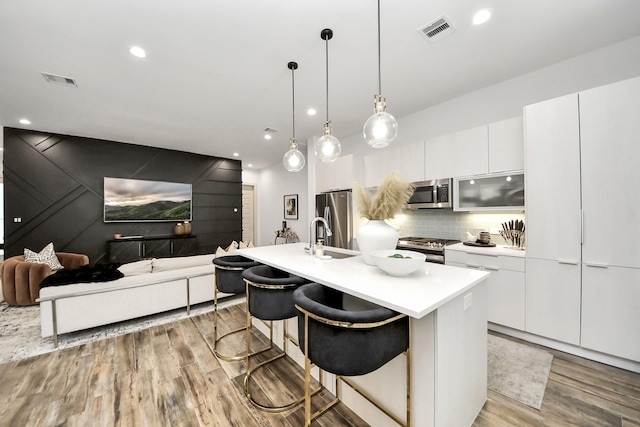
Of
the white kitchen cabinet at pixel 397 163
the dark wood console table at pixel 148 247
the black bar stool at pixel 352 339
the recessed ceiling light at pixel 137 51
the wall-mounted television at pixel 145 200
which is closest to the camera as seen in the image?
the black bar stool at pixel 352 339

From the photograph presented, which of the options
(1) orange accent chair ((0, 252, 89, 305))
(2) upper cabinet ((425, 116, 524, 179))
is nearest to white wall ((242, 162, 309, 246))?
(2) upper cabinet ((425, 116, 524, 179))

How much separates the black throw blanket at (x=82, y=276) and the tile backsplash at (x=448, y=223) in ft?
10.6

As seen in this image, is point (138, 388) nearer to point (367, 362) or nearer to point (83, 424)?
point (83, 424)

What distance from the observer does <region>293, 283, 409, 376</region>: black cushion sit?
3.59ft

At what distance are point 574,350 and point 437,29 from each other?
3.11 meters

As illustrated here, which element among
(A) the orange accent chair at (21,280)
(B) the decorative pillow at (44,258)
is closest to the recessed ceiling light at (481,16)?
(A) the orange accent chair at (21,280)

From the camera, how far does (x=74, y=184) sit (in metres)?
4.85

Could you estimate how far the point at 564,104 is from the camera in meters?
2.26

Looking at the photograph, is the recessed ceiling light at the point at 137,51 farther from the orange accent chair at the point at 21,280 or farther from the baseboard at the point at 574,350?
the baseboard at the point at 574,350

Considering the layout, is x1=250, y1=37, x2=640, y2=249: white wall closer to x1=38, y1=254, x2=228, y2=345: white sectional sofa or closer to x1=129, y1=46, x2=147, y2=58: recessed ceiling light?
x1=38, y1=254, x2=228, y2=345: white sectional sofa


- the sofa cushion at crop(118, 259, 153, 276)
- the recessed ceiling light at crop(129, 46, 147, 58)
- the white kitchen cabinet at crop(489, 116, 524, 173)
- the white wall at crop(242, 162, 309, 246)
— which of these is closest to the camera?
the recessed ceiling light at crop(129, 46, 147, 58)

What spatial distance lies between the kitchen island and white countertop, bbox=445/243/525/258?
4.14ft

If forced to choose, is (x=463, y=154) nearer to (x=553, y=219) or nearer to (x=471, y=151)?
(x=471, y=151)

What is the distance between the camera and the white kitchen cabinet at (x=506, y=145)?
2.67 m
